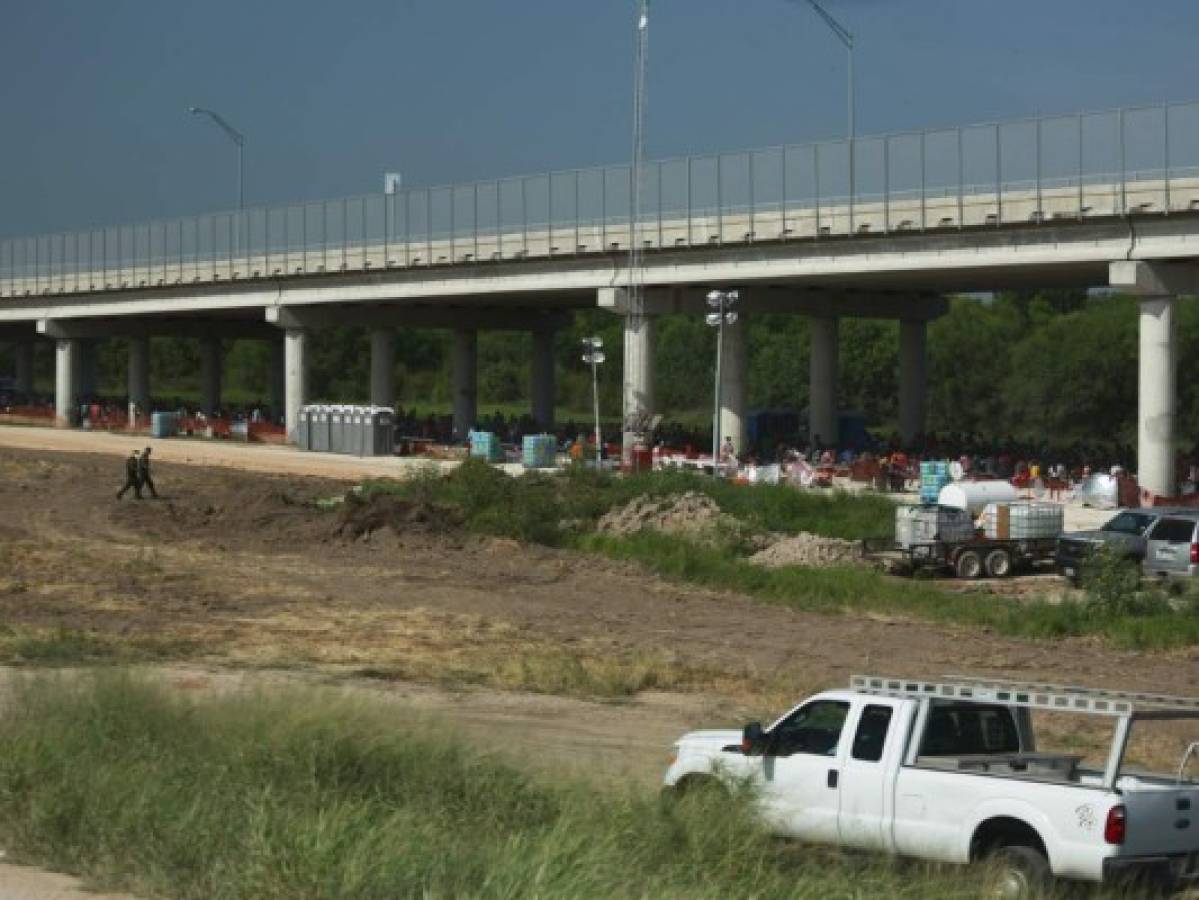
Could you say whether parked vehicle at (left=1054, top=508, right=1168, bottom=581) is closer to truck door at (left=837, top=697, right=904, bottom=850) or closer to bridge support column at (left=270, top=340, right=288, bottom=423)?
truck door at (left=837, top=697, right=904, bottom=850)

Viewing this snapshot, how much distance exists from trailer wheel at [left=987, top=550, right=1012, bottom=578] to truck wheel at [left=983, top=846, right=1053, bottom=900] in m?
27.6

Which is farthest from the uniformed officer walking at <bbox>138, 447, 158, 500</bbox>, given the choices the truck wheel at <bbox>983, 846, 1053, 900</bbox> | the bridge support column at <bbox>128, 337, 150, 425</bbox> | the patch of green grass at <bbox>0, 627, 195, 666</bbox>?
the bridge support column at <bbox>128, 337, 150, 425</bbox>

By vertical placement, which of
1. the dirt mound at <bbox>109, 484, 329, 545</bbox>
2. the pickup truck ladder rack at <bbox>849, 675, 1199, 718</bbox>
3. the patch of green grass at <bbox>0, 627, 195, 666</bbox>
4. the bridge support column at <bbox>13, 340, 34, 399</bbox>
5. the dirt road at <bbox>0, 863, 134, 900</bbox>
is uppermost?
the bridge support column at <bbox>13, 340, 34, 399</bbox>

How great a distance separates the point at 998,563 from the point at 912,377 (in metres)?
37.8

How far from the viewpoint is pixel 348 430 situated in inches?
3184

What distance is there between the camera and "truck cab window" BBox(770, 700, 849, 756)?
52.8 feet

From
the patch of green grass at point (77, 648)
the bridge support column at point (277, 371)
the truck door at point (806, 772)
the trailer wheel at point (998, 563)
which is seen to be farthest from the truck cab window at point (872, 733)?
the bridge support column at point (277, 371)

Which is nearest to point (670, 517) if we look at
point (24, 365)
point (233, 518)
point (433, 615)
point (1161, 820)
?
point (233, 518)

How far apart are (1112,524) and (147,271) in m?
73.2

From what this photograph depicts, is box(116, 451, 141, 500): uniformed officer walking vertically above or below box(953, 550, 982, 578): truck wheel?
above

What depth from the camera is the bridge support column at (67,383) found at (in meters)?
112

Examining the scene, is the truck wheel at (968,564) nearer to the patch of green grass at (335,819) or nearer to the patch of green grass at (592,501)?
the patch of green grass at (592,501)

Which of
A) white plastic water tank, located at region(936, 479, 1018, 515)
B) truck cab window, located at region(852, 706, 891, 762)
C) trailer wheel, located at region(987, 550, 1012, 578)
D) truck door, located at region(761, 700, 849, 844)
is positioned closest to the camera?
truck cab window, located at region(852, 706, 891, 762)

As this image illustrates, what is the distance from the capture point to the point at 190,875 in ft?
42.0
